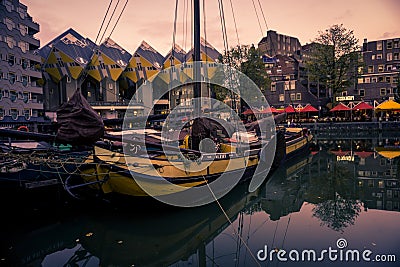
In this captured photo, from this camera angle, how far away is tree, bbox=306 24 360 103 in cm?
4541

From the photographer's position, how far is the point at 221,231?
917cm

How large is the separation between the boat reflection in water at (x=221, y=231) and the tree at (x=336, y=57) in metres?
36.2

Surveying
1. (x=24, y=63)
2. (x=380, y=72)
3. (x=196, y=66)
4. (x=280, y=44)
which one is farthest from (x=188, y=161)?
(x=280, y=44)

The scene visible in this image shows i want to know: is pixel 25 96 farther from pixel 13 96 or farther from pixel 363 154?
pixel 363 154

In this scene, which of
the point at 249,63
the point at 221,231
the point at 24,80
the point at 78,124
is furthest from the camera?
the point at 249,63

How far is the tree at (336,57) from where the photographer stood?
149ft

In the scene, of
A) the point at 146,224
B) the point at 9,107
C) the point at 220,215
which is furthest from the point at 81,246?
the point at 9,107

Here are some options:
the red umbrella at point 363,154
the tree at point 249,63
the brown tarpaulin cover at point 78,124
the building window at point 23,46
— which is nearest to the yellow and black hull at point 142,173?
the brown tarpaulin cover at point 78,124

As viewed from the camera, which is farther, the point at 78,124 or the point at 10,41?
the point at 10,41

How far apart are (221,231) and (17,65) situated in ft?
111

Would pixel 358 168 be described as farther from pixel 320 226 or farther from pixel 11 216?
pixel 11 216

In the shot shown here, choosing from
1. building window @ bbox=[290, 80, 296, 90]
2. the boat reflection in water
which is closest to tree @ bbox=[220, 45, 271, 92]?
building window @ bbox=[290, 80, 296, 90]

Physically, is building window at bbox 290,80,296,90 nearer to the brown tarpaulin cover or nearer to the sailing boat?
the sailing boat

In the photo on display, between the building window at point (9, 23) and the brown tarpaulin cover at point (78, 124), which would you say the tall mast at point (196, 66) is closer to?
the brown tarpaulin cover at point (78, 124)
